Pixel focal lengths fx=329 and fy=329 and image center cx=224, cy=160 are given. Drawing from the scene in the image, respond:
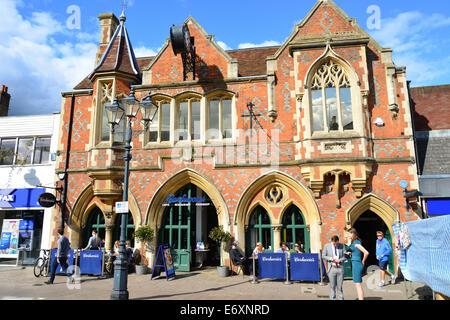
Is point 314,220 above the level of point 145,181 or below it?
below

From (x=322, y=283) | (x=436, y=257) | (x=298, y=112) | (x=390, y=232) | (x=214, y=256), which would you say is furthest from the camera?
(x=214, y=256)

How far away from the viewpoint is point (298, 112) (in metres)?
13.6

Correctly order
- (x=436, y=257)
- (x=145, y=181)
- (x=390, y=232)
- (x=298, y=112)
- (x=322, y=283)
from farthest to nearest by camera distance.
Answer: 1. (x=145, y=181)
2. (x=298, y=112)
3. (x=390, y=232)
4. (x=322, y=283)
5. (x=436, y=257)

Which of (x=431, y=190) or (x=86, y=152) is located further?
(x=86, y=152)

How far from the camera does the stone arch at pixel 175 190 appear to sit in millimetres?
13906

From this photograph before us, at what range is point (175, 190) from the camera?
48.1ft

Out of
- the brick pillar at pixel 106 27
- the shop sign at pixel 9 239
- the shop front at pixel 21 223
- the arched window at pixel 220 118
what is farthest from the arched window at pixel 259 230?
the brick pillar at pixel 106 27

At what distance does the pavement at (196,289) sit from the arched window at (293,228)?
7.35ft

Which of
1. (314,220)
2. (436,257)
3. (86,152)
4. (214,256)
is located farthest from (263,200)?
(86,152)

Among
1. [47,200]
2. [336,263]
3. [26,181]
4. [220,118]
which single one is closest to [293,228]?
[220,118]

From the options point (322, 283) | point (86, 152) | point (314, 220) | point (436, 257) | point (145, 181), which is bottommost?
point (322, 283)

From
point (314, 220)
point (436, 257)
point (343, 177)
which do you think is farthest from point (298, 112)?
point (436, 257)

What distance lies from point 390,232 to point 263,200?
4.99 metres
